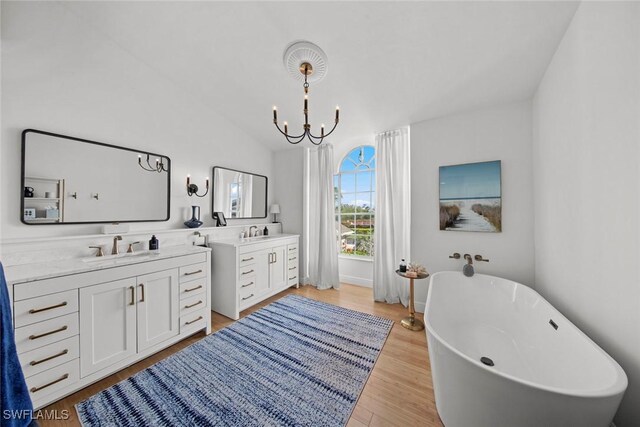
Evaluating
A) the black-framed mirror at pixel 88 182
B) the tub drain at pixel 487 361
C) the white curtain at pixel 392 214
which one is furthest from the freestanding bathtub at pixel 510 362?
the black-framed mirror at pixel 88 182

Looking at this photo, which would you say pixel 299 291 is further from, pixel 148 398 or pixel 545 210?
pixel 545 210

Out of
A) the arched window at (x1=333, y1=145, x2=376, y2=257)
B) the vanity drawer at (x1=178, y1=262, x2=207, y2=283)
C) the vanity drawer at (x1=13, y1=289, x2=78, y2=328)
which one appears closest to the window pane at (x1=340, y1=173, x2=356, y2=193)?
the arched window at (x1=333, y1=145, x2=376, y2=257)

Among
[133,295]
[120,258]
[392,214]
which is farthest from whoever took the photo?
[392,214]

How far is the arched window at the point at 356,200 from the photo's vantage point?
141 inches

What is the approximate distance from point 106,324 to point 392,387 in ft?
7.00

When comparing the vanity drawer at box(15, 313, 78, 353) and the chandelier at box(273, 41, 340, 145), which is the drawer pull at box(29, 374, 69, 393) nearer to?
the vanity drawer at box(15, 313, 78, 353)

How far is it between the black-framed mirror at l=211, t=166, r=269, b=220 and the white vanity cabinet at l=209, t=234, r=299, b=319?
0.63m

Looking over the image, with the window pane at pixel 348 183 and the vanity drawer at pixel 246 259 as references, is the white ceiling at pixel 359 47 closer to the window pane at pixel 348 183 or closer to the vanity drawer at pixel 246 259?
the window pane at pixel 348 183

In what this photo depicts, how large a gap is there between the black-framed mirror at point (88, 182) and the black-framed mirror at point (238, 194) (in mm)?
635

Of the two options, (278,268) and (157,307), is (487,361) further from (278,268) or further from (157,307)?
(157,307)

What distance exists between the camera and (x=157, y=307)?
1.84 metres

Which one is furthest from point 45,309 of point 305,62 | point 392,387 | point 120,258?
point 305,62

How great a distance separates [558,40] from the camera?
1.60 metres

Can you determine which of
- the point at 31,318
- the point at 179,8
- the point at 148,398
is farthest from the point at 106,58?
the point at 148,398
